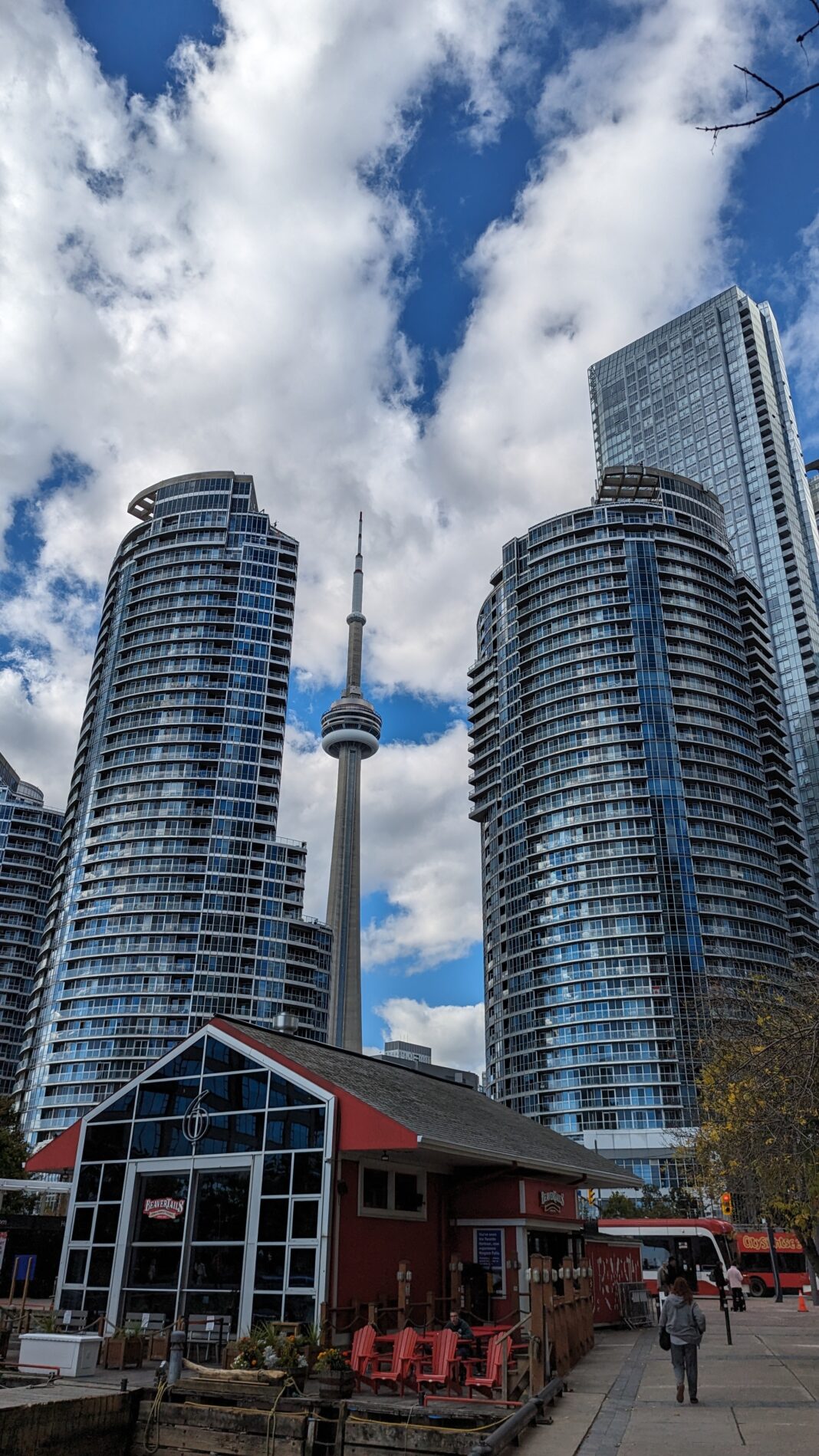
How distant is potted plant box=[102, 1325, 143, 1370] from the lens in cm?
1891

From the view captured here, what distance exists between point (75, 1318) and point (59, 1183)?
19.7 m

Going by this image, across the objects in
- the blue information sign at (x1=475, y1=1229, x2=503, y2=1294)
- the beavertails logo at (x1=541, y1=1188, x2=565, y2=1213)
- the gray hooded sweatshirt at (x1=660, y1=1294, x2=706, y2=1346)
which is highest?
the beavertails logo at (x1=541, y1=1188, x2=565, y2=1213)

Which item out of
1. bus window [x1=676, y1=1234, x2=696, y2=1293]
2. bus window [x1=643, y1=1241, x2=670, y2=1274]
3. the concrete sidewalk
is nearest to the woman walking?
the concrete sidewalk

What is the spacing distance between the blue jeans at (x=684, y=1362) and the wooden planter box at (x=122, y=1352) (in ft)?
33.3

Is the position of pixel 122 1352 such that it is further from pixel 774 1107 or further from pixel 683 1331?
pixel 774 1107

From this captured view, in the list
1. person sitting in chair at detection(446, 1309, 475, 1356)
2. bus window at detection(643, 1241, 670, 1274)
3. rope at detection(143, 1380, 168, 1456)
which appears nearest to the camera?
rope at detection(143, 1380, 168, 1456)

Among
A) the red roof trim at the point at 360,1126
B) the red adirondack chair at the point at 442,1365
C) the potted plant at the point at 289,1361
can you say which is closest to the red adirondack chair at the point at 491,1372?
the red adirondack chair at the point at 442,1365

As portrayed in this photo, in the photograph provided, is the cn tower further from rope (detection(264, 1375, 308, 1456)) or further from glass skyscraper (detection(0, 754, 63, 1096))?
rope (detection(264, 1375, 308, 1456))

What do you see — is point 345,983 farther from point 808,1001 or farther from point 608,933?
point 808,1001

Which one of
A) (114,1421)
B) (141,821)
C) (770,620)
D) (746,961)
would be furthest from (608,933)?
(114,1421)

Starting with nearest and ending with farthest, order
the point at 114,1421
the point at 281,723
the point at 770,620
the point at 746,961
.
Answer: the point at 114,1421 → the point at 746,961 → the point at 281,723 → the point at 770,620

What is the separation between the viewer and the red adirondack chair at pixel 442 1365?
15.5 meters

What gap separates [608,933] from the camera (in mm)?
117562

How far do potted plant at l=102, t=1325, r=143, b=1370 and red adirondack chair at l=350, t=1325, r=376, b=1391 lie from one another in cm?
481
